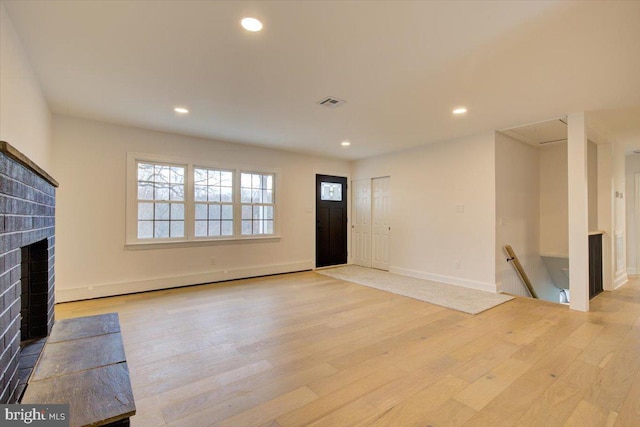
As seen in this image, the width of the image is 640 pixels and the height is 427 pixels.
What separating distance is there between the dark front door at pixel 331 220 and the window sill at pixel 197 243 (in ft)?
3.86

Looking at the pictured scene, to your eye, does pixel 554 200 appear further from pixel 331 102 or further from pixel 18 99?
pixel 18 99

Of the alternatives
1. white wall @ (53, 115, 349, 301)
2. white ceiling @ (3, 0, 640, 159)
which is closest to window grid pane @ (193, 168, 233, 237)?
white wall @ (53, 115, 349, 301)

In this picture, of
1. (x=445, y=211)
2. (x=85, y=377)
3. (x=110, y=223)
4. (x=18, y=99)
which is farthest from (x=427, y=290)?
(x=18, y=99)

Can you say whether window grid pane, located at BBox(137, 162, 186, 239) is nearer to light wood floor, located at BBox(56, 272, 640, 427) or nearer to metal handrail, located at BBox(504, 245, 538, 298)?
light wood floor, located at BBox(56, 272, 640, 427)

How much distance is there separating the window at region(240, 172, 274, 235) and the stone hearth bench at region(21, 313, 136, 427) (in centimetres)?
352

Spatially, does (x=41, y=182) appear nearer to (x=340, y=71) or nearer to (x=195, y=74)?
(x=195, y=74)

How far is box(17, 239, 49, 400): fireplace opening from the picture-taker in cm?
206

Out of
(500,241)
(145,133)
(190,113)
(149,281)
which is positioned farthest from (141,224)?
(500,241)

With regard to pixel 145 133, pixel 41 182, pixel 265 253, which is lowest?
pixel 265 253

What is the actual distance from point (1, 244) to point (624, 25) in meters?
3.85

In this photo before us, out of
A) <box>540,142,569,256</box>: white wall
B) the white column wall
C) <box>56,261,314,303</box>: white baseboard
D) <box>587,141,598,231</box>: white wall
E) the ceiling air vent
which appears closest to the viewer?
the ceiling air vent

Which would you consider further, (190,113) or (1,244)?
(190,113)

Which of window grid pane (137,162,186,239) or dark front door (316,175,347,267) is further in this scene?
dark front door (316,175,347,267)

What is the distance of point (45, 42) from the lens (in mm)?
2305
